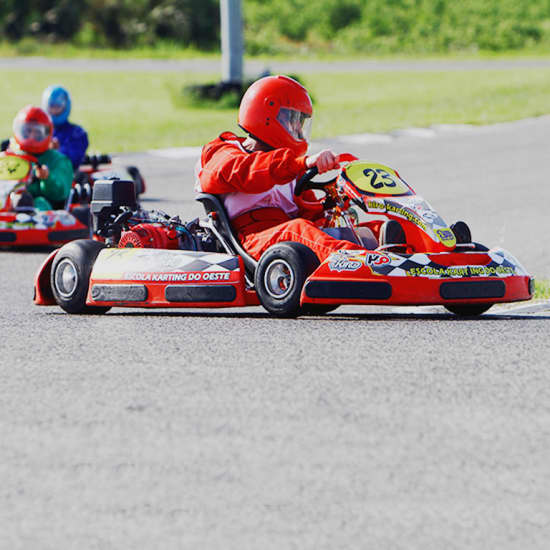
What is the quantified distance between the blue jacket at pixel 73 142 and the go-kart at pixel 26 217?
4.74 feet

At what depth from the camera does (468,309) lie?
6547 millimetres

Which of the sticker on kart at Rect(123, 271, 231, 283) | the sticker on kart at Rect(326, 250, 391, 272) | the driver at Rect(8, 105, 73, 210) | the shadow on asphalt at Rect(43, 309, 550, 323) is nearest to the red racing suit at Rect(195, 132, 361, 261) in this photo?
the sticker on kart at Rect(326, 250, 391, 272)

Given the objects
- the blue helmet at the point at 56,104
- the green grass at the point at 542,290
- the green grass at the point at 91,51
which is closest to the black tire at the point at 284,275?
the green grass at the point at 542,290

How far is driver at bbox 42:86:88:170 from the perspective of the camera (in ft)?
42.1

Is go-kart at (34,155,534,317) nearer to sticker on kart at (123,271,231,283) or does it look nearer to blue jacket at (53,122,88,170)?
sticker on kart at (123,271,231,283)

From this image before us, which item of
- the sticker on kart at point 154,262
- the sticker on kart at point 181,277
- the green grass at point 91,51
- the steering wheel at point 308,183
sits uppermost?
the green grass at point 91,51

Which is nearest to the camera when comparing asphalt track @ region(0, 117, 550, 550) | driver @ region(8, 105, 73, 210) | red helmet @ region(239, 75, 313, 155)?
asphalt track @ region(0, 117, 550, 550)

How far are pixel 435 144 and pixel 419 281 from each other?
41.2ft

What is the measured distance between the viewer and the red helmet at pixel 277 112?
6801mm

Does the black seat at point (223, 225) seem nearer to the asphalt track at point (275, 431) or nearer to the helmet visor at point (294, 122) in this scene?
the asphalt track at point (275, 431)

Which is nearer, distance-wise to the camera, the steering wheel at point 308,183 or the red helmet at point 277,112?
the steering wheel at point 308,183

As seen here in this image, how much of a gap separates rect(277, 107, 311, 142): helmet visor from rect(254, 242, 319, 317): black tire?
86cm

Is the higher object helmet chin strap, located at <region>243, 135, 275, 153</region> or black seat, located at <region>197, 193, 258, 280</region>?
helmet chin strap, located at <region>243, 135, 275, 153</region>

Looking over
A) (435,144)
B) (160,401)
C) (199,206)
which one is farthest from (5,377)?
(435,144)
